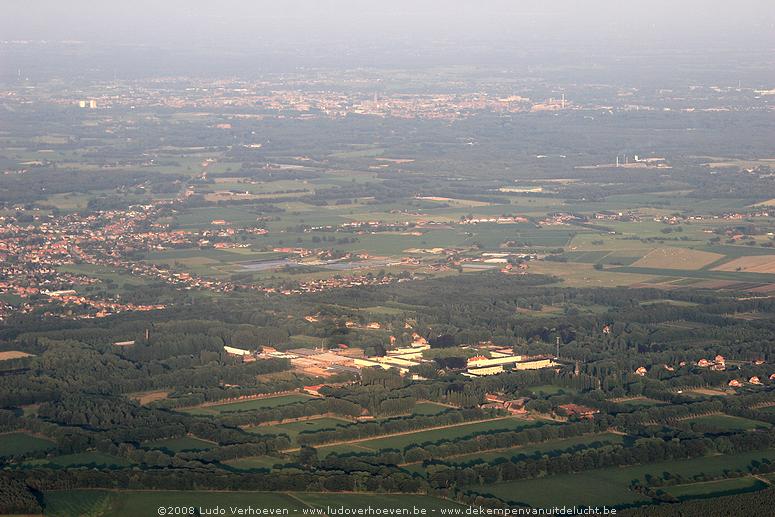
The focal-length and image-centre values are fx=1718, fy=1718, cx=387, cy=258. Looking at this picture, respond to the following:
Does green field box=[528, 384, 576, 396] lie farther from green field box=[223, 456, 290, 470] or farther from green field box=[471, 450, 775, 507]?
green field box=[223, 456, 290, 470]

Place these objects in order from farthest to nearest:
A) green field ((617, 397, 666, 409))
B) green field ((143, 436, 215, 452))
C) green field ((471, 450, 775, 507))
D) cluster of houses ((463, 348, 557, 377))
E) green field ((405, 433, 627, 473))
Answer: cluster of houses ((463, 348, 557, 377)) < green field ((617, 397, 666, 409)) < green field ((143, 436, 215, 452)) < green field ((405, 433, 627, 473)) < green field ((471, 450, 775, 507))

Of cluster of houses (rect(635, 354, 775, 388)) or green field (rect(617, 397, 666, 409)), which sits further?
cluster of houses (rect(635, 354, 775, 388))

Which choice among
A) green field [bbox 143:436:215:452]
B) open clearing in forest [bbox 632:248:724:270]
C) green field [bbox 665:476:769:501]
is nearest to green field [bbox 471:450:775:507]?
green field [bbox 665:476:769:501]

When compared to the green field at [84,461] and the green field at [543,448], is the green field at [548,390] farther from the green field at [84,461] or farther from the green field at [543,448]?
the green field at [84,461]

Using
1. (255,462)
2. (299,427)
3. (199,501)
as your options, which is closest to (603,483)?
(255,462)

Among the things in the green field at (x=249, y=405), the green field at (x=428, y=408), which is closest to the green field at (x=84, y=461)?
the green field at (x=249, y=405)

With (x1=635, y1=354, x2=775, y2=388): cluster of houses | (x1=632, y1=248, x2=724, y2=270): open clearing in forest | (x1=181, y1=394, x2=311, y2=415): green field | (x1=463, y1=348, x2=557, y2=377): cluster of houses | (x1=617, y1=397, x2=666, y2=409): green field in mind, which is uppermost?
(x1=181, y1=394, x2=311, y2=415): green field

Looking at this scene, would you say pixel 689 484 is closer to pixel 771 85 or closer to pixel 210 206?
pixel 210 206
